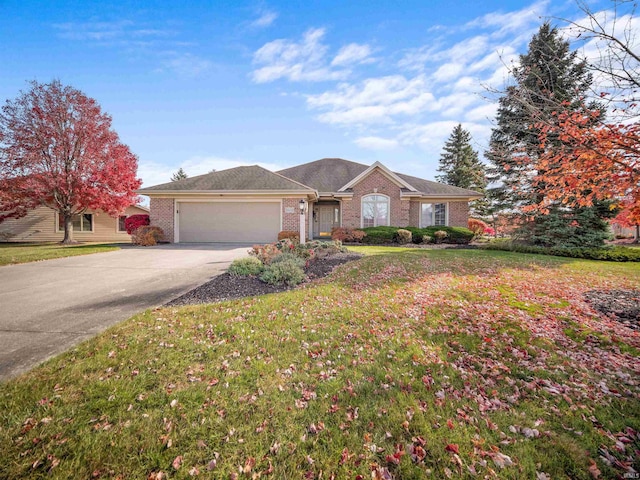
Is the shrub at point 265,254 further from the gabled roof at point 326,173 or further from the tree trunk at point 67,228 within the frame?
the tree trunk at point 67,228

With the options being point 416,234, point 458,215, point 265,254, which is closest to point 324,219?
point 416,234

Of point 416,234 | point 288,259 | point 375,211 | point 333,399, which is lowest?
point 333,399

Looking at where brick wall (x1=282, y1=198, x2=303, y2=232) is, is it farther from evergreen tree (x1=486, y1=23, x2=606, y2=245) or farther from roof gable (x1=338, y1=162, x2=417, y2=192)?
evergreen tree (x1=486, y1=23, x2=606, y2=245)

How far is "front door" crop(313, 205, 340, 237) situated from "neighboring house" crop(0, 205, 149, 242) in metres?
15.4

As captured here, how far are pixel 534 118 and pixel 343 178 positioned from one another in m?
16.1

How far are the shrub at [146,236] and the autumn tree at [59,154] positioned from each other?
477cm

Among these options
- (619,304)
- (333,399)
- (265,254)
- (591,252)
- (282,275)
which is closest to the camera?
(333,399)

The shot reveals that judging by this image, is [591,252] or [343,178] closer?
[591,252]

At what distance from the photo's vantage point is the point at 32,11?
27.6 ft

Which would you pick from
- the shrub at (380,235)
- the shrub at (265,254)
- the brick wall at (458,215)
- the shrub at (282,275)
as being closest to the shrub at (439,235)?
the brick wall at (458,215)

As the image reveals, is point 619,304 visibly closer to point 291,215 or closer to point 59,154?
point 291,215

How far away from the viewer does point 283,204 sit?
15461 millimetres

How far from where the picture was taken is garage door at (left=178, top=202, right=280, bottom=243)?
51.5ft

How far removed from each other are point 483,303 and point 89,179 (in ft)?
70.3
